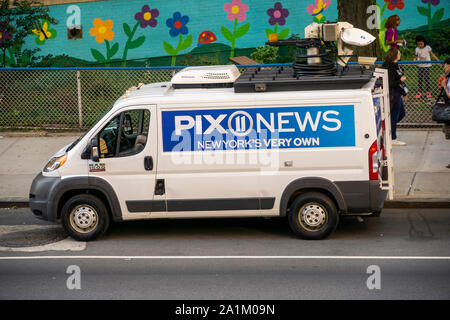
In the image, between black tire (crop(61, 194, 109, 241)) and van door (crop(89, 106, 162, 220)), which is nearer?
van door (crop(89, 106, 162, 220))

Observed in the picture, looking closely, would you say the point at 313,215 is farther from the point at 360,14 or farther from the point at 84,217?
the point at 360,14

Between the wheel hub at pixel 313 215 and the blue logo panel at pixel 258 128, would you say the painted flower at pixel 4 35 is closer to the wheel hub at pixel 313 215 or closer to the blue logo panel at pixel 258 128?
the blue logo panel at pixel 258 128

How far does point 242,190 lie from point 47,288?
8.91ft

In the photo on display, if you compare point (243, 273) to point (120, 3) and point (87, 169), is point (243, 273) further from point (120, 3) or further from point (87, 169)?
point (120, 3)

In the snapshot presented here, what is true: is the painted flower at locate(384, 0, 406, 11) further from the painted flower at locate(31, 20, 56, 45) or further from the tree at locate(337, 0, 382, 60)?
the painted flower at locate(31, 20, 56, 45)

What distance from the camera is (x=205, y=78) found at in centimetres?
987

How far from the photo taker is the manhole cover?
9.98m

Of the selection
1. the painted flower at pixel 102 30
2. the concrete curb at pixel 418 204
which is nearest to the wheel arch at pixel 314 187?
the concrete curb at pixel 418 204

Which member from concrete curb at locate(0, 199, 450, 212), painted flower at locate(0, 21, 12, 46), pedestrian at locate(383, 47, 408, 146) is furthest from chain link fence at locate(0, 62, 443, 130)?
concrete curb at locate(0, 199, 450, 212)

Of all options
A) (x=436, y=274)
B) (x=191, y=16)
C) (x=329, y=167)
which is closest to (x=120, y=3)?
(x=191, y=16)

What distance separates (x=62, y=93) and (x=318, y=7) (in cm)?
792

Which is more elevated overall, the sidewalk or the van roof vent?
the van roof vent

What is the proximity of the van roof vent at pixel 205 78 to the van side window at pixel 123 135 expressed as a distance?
65 centimetres

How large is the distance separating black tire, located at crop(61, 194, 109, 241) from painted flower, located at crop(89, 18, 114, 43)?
1260cm
